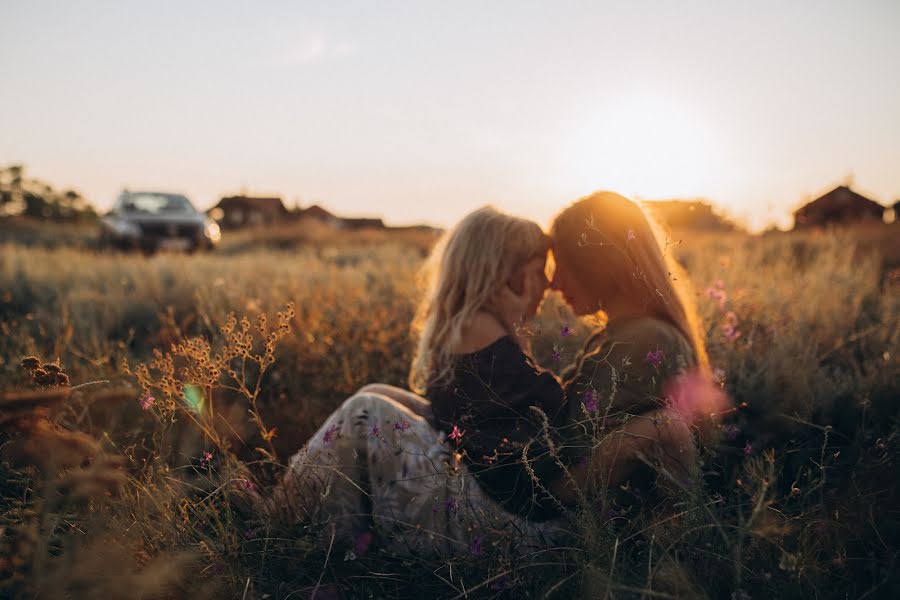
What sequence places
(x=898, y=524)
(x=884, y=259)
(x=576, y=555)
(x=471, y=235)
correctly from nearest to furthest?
(x=576, y=555) < (x=898, y=524) < (x=471, y=235) < (x=884, y=259)

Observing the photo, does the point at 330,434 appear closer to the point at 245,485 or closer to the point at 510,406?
the point at 245,485

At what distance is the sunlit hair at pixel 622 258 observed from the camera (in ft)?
7.33

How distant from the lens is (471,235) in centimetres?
257

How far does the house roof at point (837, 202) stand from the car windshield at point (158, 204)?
1220cm

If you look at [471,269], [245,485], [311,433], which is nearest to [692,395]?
[471,269]

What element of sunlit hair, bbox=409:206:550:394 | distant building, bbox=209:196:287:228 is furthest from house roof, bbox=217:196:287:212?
sunlit hair, bbox=409:206:550:394

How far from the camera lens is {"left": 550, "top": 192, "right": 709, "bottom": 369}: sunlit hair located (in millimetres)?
2234

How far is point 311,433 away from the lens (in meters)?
3.13

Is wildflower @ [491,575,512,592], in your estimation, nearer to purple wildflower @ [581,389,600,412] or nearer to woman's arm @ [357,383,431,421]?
purple wildflower @ [581,389,600,412]

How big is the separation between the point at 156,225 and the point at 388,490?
1189cm

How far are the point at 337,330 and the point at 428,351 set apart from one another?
1385mm

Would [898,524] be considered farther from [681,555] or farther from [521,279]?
[521,279]

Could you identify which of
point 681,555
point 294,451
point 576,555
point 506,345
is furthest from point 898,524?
point 294,451

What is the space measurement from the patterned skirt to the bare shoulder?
14.3 inches
